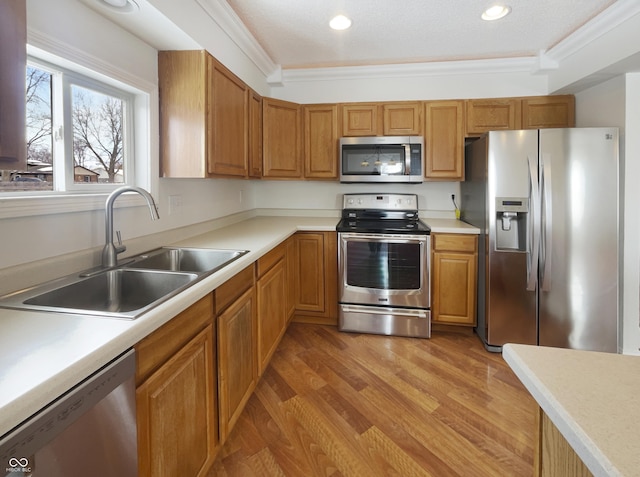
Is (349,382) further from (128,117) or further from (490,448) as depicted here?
(128,117)

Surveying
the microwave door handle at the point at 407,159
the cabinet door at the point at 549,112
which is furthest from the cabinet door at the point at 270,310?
the cabinet door at the point at 549,112

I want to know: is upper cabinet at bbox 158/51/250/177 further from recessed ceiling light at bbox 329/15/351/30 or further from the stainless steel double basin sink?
recessed ceiling light at bbox 329/15/351/30

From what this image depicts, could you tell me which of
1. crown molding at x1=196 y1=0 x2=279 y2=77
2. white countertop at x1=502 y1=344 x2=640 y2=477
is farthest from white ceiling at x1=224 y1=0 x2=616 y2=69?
white countertop at x1=502 y1=344 x2=640 y2=477

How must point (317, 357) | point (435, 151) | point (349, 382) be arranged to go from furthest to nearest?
point (435, 151)
point (317, 357)
point (349, 382)

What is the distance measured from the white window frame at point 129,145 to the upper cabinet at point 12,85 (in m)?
0.52

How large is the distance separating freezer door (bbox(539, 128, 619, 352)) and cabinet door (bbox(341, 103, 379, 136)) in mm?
1396

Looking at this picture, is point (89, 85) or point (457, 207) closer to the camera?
point (89, 85)

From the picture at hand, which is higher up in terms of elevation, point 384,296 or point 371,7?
point 371,7

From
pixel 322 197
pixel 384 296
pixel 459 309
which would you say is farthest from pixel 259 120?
pixel 459 309

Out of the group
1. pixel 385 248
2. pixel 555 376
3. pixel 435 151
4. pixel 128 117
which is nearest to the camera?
pixel 555 376

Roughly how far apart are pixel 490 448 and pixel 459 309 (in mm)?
1364

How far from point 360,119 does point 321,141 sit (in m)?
0.42

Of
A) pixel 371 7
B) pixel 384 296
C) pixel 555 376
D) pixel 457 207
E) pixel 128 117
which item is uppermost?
pixel 371 7

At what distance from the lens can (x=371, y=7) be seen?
2.19 m
